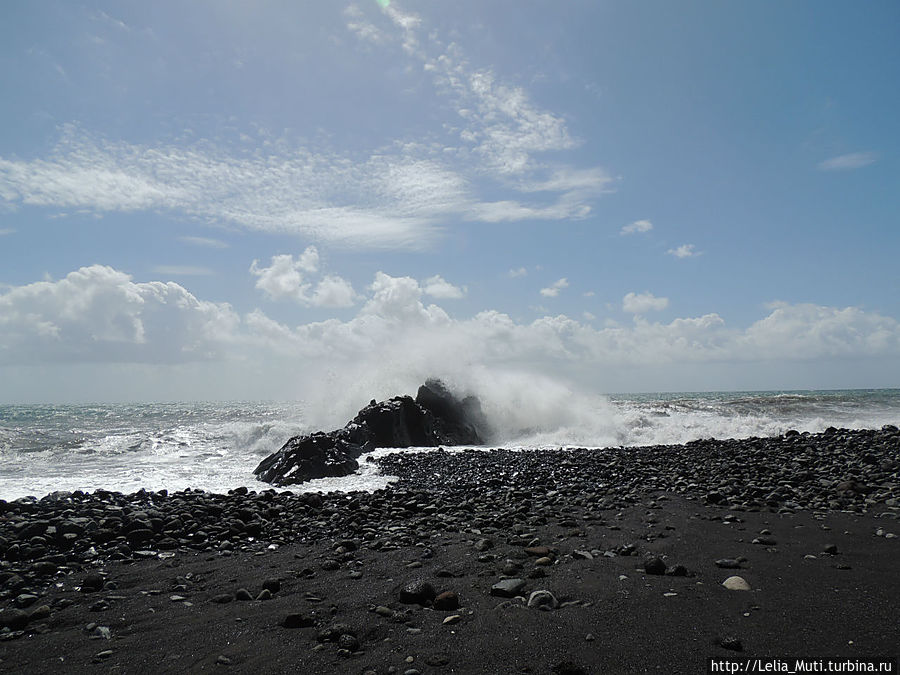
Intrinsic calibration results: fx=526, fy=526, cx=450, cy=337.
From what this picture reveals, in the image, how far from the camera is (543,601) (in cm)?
434

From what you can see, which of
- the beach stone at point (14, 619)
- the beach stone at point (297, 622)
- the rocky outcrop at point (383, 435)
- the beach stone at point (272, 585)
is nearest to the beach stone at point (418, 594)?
the beach stone at point (297, 622)

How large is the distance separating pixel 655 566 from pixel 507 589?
1540 mm

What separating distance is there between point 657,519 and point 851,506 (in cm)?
285

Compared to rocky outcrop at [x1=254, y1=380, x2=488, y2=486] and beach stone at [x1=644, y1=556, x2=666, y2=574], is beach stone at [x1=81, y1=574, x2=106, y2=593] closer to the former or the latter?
beach stone at [x1=644, y1=556, x2=666, y2=574]

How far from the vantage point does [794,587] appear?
4527 millimetres

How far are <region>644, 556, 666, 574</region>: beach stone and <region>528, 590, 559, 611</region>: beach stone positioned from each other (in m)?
1.23

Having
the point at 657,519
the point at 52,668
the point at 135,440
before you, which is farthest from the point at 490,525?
the point at 135,440

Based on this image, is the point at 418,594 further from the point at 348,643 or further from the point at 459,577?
the point at 348,643

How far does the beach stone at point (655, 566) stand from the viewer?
5.04 meters

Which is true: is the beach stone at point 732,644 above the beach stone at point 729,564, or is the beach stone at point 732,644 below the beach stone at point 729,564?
above

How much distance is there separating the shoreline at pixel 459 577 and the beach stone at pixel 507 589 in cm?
2

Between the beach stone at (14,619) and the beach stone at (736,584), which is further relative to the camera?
the beach stone at (736,584)

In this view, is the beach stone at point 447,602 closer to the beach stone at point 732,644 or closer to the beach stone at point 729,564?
the beach stone at point 732,644

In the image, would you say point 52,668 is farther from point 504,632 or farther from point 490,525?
point 490,525
